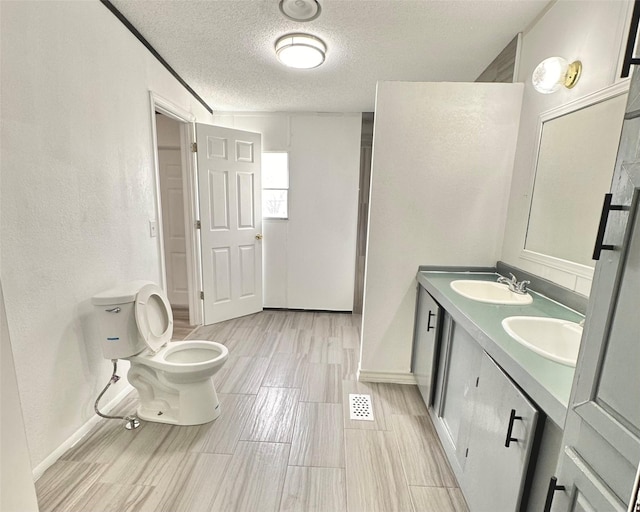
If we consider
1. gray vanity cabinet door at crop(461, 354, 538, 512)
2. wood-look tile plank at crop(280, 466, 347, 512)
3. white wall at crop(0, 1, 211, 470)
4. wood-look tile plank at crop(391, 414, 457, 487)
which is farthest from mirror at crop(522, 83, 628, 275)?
white wall at crop(0, 1, 211, 470)

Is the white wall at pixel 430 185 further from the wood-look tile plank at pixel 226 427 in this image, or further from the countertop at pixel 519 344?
the wood-look tile plank at pixel 226 427

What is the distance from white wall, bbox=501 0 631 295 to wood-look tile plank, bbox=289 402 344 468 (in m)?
1.47

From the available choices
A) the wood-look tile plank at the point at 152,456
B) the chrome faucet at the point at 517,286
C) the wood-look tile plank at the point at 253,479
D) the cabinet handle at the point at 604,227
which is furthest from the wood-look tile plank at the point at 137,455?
the chrome faucet at the point at 517,286

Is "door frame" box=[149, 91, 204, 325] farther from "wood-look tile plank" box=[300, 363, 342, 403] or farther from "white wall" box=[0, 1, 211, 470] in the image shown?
"wood-look tile plank" box=[300, 363, 342, 403]

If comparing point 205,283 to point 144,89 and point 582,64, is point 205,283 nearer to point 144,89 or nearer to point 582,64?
point 144,89

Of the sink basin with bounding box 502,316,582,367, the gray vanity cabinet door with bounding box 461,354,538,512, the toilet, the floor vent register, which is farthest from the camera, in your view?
the floor vent register

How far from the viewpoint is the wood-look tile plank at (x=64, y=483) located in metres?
1.40

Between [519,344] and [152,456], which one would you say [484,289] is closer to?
[519,344]

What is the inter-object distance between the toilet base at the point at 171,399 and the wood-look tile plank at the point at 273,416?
0.26m

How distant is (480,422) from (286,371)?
1.61 metres

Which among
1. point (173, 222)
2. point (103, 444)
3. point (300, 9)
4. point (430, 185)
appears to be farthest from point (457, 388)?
point (173, 222)

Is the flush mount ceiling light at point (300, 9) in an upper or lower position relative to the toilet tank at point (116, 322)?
upper

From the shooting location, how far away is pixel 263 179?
3779mm

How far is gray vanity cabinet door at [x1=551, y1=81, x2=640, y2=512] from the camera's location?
56 cm
